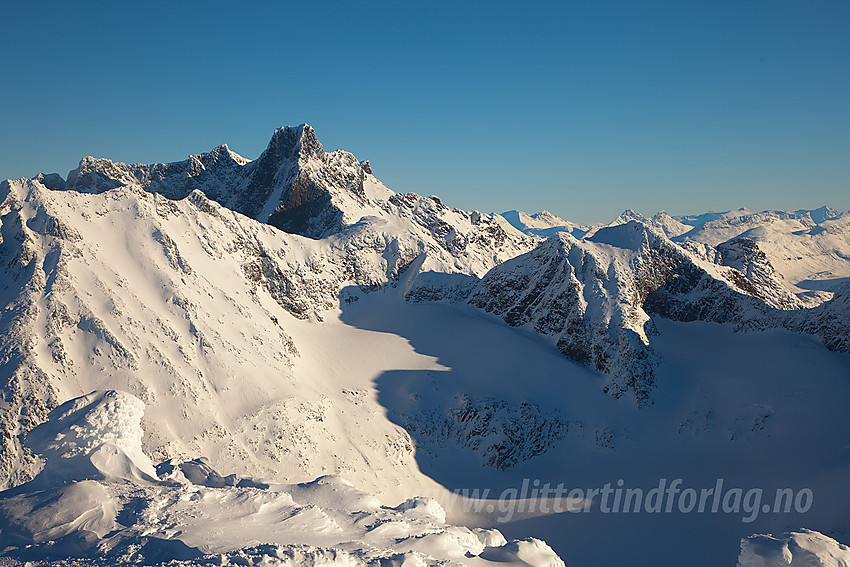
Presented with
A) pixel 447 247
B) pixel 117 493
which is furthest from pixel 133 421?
pixel 447 247

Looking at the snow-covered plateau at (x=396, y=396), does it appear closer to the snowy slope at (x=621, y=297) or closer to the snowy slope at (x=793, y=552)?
the snowy slope at (x=793, y=552)

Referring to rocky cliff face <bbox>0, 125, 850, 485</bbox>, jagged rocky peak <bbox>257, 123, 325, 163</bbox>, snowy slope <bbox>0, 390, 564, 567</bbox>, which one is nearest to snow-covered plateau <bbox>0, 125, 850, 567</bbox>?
snowy slope <bbox>0, 390, 564, 567</bbox>

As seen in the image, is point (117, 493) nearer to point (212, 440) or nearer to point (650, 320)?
point (212, 440)

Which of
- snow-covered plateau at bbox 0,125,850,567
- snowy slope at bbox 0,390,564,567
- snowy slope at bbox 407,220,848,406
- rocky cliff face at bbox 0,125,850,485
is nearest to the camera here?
snowy slope at bbox 0,390,564,567

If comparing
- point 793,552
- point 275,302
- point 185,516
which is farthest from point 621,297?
point 185,516

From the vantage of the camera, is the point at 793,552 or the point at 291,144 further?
the point at 291,144

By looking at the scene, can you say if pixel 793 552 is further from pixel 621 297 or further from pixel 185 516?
pixel 621 297

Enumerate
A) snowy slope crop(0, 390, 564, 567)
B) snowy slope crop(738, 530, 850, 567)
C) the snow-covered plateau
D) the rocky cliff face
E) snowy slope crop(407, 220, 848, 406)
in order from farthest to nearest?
snowy slope crop(407, 220, 848, 406)
the rocky cliff face
the snow-covered plateau
snowy slope crop(738, 530, 850, 567)
snowy slope crop(0, 390, 564, 567)

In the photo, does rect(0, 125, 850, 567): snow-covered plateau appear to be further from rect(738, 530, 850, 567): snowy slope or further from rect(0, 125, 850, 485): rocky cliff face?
rect(0, 125, 850, 485): rocky cliff face

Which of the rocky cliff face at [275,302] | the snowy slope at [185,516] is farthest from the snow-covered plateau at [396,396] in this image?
the rocky cliff face at [275,302]
